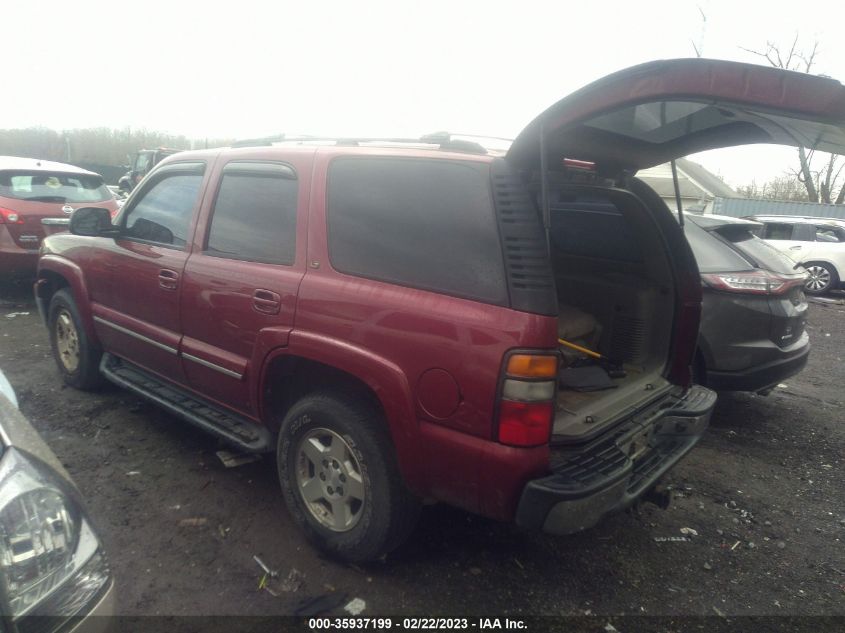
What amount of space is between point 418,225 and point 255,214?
1117 millimetres

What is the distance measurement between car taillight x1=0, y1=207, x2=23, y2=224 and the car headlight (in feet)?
22.8

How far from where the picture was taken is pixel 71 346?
4676mm

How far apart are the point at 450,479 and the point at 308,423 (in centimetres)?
80

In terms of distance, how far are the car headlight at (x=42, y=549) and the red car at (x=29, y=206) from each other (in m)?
6.68

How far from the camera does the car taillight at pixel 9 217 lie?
714 cm

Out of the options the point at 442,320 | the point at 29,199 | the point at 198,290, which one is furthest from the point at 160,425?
the point at 29,199

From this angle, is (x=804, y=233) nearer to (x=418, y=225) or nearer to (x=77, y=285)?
(x=418, y=225)

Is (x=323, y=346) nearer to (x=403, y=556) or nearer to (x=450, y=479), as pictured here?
(x=450, y=479)

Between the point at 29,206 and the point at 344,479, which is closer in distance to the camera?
the point at 344,479

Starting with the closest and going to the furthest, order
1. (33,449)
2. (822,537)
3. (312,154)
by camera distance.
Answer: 1. (33,449)
2. (312,154)
3. (822,537)

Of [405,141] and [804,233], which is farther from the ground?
[405,141]

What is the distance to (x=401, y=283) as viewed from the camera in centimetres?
248

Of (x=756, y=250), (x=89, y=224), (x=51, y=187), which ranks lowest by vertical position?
(x=756, y=250)

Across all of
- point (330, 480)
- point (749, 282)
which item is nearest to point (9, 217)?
point (330, 480)
